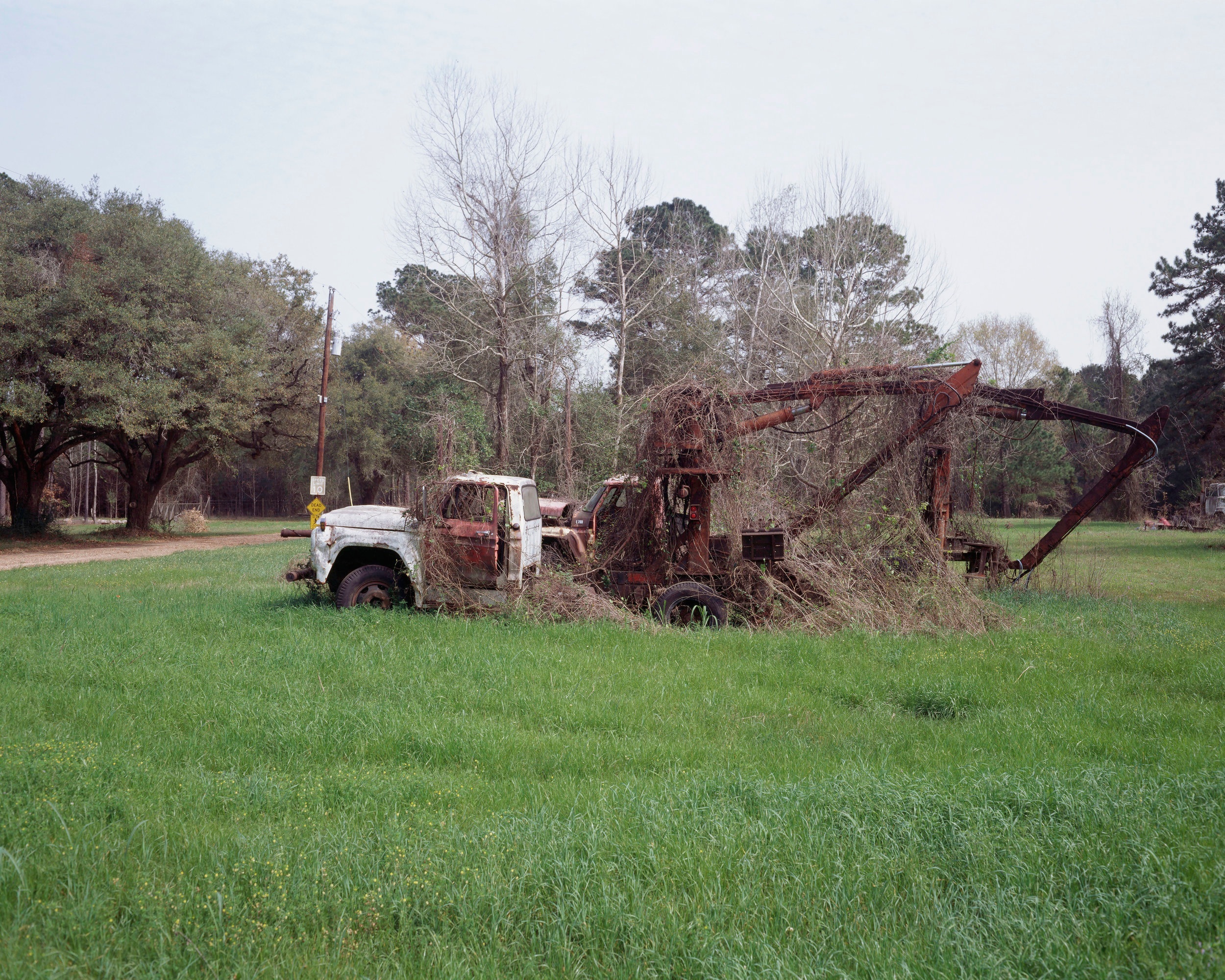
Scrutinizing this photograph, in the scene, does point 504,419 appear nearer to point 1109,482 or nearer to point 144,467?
point 1109,482

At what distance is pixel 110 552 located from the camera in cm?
2769

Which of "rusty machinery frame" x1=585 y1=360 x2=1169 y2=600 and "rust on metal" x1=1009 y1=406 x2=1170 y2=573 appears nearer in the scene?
"rusty machinery frame" x1=585 y1=360 x2=1169 y2=600

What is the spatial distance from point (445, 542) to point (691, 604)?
3.44m

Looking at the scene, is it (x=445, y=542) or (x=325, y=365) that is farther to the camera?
(x=325, y=365)

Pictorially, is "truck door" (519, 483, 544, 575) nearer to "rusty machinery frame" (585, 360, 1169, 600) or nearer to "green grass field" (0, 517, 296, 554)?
"rusty machinery frame" (585, 360, 1169, 600)

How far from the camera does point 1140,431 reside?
12820mm

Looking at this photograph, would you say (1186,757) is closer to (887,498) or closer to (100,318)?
(887,498)

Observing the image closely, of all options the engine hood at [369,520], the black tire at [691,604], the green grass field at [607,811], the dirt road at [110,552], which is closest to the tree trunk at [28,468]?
the dirt road at [110,552]

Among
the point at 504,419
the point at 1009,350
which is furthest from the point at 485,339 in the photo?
the point at 1009,350

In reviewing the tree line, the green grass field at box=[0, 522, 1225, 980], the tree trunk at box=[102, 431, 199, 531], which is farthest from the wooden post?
the tree trunk at box=[102, 431, 199, 531]

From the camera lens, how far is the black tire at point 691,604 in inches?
426

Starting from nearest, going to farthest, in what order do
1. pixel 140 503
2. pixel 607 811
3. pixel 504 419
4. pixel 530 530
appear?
pixel 607 811, pixel 530 530, pixel 504 419, pixel 140 503

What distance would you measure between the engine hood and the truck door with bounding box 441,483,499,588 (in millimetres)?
572

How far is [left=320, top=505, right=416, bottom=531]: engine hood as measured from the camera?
11.2 m
